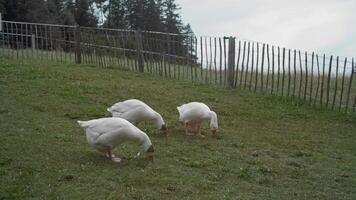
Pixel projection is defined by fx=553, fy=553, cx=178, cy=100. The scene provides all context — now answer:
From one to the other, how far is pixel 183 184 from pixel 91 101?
6.54 meters

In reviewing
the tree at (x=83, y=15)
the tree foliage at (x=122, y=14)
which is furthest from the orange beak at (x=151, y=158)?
the tree at (x=83, y=15)

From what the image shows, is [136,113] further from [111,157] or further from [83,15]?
[83,15]

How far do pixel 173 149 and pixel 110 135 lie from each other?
1.77 metres

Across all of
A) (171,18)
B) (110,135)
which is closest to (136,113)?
(110,135)

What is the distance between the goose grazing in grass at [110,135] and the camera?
27.8ft

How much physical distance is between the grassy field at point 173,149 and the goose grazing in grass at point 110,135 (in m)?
0.26

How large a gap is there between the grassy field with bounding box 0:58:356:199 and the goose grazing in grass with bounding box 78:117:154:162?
0.86 feet

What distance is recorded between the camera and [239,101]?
51.2 feet

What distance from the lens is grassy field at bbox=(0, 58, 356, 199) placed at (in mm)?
7602

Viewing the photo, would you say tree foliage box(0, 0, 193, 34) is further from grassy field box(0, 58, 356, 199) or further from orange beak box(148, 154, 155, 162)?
orange beak box(148, 154, 155, 162)

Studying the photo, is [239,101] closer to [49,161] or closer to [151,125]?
[151,125]

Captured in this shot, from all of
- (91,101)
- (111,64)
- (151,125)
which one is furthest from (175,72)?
(151,125)

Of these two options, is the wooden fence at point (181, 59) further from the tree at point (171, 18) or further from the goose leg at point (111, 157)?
the tree at point (171, 18)

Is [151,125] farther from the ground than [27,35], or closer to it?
closer to it
